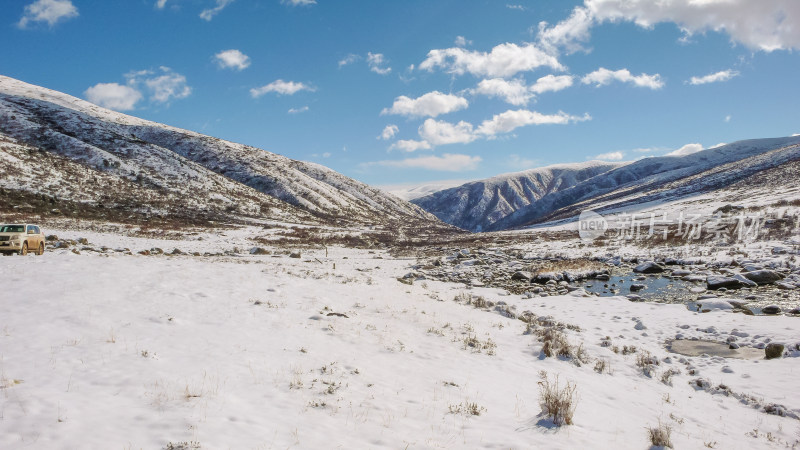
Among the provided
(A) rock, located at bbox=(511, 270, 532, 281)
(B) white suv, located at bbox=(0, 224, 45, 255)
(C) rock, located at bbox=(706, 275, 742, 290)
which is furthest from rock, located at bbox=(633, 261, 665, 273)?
(B) white suv, located at bbox=(0, 224, 45, 255)

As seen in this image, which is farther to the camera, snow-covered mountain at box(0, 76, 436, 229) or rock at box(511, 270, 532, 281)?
snow-covered mountain at box(0, 76, 436, 229)

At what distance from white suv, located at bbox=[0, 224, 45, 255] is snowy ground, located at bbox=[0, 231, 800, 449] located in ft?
9.51

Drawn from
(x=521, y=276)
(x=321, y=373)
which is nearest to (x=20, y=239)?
(x=321, y=373)

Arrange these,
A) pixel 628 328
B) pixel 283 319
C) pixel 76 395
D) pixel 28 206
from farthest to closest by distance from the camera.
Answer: pixel 28 206, pixel 628 328, pixel 283 319, pixel 76 395

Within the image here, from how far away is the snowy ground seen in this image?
527cm

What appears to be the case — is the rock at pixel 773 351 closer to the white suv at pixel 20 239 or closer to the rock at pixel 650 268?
the rock at pixel 650 268

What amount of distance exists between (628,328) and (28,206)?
60.2 metres

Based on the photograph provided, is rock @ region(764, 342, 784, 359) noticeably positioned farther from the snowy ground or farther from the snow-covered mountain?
the snow-covered mountain

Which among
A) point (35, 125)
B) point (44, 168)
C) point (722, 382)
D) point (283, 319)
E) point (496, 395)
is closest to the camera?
point (496, 395)

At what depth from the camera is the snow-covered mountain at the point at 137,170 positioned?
185 ft

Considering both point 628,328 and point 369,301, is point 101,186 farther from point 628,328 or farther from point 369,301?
point 628,328

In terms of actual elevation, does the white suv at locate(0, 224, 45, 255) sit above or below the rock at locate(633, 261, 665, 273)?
above

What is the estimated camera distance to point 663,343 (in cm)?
1203

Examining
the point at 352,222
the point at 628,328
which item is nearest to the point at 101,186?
the point at 352,222
